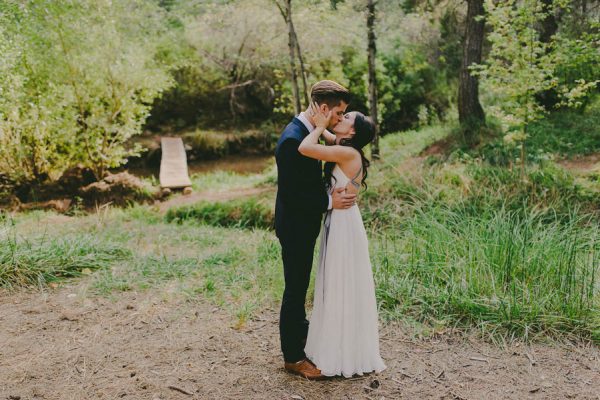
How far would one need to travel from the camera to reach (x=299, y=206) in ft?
10.9

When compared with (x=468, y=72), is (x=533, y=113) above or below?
below

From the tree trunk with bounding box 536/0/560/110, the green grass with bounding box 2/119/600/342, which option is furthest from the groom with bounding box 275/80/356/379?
the tree trunk with bounding box 536/0/560/110

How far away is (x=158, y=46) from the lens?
1509 cm

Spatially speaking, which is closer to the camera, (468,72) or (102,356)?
(102,356)

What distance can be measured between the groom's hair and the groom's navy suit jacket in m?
0.23

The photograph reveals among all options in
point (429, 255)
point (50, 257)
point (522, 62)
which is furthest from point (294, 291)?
point (522, 62)

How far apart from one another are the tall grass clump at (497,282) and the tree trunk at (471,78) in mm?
5768

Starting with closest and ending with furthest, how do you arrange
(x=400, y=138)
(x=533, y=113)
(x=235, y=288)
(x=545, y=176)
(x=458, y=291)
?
(x=458, y=291), (x=235, y=288), (x=533, y=113), (x=545, y=176), (x=400, y=138)

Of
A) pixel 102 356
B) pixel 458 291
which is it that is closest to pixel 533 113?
pixel 458 291

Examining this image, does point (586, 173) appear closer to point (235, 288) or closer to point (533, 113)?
point (533, 113)

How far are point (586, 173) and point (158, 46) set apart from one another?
12197 mm

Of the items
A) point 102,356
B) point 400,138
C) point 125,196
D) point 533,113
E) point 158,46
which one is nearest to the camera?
point 102,356

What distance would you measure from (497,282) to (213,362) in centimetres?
269

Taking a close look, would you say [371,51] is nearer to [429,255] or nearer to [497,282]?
[429,255]
